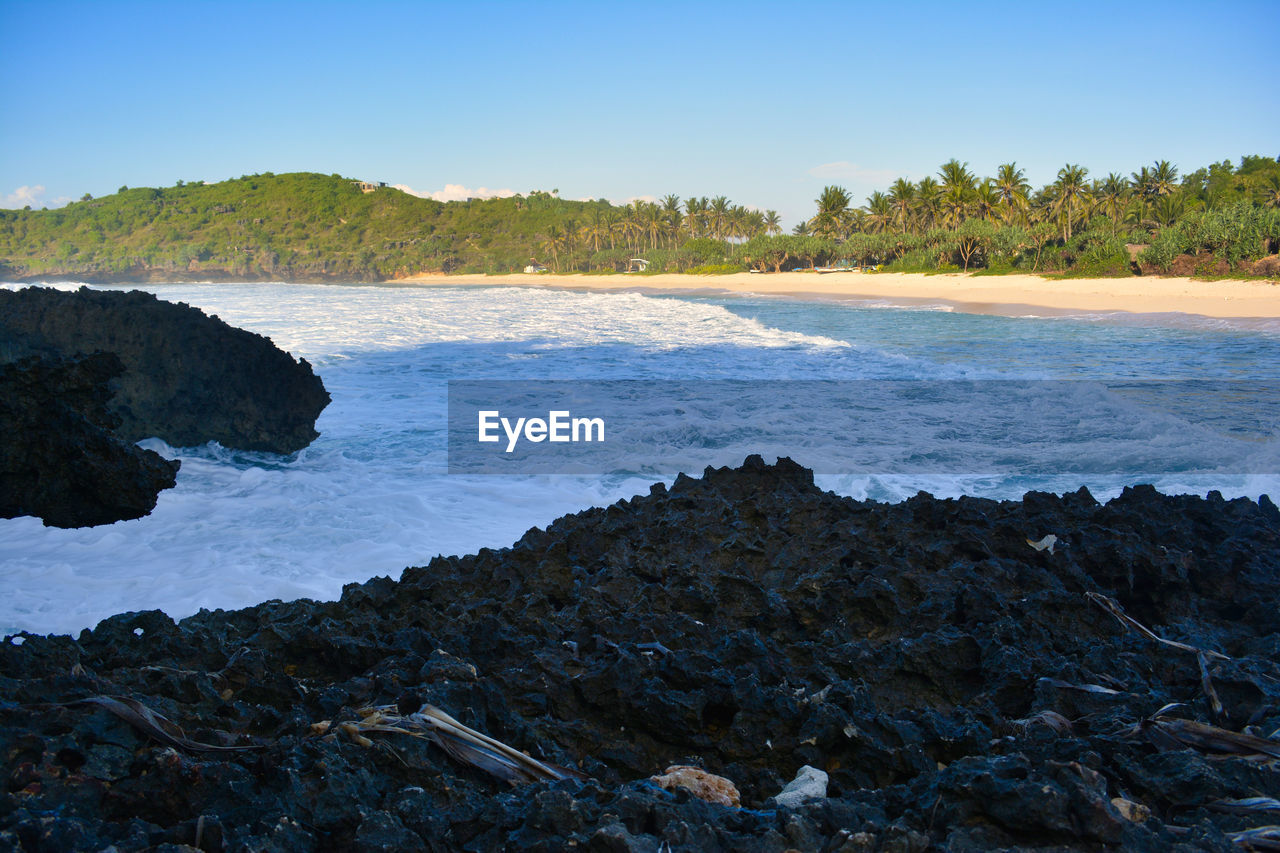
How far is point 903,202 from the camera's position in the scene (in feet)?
203

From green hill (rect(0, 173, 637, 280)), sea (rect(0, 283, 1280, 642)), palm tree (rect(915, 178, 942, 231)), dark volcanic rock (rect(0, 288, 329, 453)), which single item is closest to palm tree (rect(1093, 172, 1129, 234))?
palm tree (rect(915, 178, 942, 231))

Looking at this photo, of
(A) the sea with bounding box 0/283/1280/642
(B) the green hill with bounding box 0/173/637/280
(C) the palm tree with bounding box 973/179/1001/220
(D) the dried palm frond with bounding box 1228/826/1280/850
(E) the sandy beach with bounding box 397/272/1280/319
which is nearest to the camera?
(D) the dried palm frond with bounding box 1228/826/1280/850

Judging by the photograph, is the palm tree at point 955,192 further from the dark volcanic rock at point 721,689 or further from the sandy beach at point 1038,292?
the dark volcanic rock at point 721,689

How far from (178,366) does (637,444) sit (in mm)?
4199

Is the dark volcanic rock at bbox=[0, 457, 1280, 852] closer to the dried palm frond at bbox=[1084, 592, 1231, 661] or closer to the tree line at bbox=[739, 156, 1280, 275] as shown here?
the dried palm frond at bbox=[1084, 592, 1231, 661]

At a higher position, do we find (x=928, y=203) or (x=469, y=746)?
(x=928, y=203)

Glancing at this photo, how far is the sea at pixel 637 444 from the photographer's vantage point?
14.4ft

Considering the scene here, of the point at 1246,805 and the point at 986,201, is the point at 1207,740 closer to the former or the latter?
the point at 1246,805

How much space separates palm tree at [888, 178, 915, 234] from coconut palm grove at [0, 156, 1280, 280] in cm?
18

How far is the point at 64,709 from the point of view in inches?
61.4

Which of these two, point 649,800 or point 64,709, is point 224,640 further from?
point 649,800

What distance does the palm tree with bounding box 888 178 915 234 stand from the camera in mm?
61406

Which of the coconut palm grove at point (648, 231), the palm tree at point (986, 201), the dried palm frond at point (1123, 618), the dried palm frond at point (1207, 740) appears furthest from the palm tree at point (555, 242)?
the dried palm frond at point (1207, 740)

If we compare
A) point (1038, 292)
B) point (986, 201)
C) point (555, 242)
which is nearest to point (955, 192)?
point (986, 201)
